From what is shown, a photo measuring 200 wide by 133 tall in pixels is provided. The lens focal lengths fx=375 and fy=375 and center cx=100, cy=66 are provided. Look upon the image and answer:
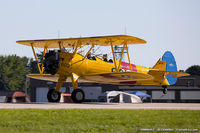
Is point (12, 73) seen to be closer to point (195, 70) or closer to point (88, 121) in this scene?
point (195, 70)

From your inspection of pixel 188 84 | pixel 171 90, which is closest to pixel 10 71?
pixel 188 84

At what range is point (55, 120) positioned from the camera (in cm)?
1180

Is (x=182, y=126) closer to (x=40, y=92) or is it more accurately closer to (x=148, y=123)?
(x=148, y=123)

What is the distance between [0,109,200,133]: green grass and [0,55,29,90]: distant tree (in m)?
98.3

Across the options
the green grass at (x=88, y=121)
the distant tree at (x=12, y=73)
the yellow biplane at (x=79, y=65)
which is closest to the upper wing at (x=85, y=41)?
the yellow biplane at (x=79, y=65)

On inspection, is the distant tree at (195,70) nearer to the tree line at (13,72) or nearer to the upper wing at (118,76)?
the tree line at (13,72)

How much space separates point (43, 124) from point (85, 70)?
11191mm

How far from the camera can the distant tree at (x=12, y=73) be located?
109812 millimetres

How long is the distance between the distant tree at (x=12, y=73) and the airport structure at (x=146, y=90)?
50.7 m

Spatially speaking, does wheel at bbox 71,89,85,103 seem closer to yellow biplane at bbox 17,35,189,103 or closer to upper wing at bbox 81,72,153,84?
yellow biplane at bbox 17,35,189,103

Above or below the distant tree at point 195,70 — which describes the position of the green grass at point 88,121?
below

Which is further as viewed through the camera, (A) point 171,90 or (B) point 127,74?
(A) point 171,90

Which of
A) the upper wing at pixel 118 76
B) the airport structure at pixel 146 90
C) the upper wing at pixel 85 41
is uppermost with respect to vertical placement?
the upper wing at pixel 85 41

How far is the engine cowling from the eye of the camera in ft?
68.6
